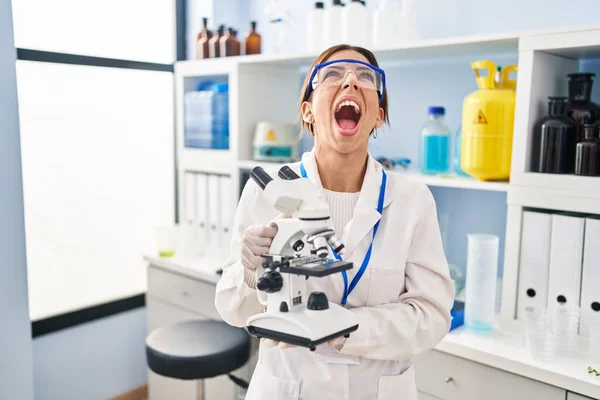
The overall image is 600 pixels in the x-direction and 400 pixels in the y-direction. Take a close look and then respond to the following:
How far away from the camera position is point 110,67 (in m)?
2.80

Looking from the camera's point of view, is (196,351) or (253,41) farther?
(253,41)

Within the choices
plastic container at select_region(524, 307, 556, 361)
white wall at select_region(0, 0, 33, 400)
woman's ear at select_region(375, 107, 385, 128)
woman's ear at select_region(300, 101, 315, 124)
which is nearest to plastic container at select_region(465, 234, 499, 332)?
plastic container at select_region(524, 307, 556, 361)

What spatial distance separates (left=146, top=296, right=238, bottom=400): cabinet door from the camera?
244 cm

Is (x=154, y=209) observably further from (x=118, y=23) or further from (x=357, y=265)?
(x=357, y=265)

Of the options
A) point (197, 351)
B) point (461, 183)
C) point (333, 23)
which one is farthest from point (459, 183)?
point (197, 351)

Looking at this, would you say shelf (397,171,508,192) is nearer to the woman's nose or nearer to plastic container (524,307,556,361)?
plastic container (524,307,556,361)

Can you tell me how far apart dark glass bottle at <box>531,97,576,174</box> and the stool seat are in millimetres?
1254

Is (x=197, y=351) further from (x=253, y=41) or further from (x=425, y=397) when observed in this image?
(x=253, y=41)

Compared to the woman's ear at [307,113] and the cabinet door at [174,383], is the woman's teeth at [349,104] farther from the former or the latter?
the cabinet door at [174,383]

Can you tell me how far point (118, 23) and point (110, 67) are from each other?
23cm

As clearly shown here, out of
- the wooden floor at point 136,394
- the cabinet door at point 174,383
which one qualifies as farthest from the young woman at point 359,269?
the wooden floor at point 136,394

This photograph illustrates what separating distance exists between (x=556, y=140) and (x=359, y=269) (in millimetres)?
821

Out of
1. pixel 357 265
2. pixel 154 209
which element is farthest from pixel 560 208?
pixel 154 209

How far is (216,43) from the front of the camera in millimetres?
2785
